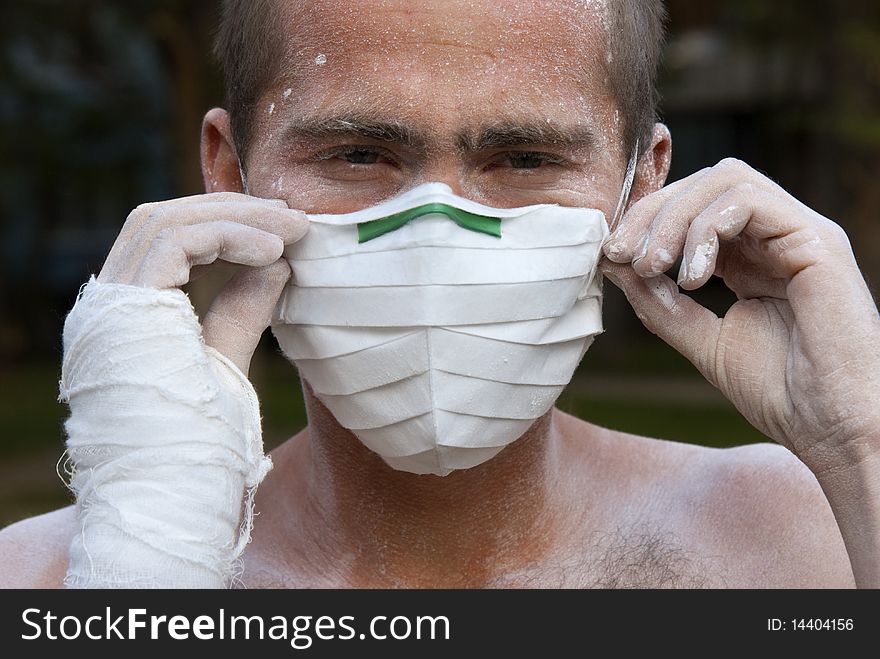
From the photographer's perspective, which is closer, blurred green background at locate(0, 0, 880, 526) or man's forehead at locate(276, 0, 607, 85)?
man's forehead at locate(276, 0, 607, 85)

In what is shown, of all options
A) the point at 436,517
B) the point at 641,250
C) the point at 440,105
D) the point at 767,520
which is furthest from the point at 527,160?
the point at 767,520

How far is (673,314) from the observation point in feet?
8.11

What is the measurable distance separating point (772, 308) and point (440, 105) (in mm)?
884

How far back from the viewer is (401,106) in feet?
7.84

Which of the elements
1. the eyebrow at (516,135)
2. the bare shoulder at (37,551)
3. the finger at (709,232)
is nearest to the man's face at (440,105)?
the eyebrow at (516,135)

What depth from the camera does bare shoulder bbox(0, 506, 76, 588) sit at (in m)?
2.73

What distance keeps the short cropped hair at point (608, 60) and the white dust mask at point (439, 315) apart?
1.33 ft

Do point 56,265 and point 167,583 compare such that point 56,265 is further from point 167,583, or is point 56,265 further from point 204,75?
point 167,583

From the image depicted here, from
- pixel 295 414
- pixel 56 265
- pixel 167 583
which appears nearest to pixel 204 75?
pixel 295 414

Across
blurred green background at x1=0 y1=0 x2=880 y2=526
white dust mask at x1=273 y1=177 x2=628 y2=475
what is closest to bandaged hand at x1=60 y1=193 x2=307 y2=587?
white dust mask at x1=273 y1=177 x2=628 y2=475

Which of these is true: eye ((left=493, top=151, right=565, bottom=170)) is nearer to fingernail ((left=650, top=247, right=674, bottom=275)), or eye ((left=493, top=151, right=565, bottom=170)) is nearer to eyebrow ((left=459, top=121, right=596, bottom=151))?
eyebrow ((left=459, top=121, right=596, bottom=151))

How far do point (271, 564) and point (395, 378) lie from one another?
2.74 ft

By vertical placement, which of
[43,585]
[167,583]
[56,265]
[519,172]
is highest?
[56,265]

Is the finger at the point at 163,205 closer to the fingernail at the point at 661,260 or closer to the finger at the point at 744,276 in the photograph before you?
the fingernail at the point at 661,260
